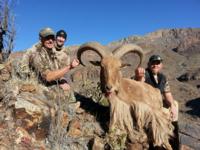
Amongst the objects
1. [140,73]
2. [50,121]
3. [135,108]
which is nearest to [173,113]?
[140,73]

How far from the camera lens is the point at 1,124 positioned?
20.0ft

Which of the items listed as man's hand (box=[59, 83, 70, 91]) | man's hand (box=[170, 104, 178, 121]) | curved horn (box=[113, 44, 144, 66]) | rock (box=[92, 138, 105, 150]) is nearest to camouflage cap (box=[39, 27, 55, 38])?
man's hand (box=[59, 83, 70, 91])

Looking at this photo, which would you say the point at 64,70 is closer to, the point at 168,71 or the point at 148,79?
the point at 148,79

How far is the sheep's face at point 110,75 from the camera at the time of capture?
7.64m

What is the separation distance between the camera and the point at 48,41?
A: 8.51m

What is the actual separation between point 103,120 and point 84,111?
394 millimetres

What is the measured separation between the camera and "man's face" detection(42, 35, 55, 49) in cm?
848

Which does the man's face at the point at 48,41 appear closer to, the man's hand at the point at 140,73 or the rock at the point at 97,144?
the man's hand at the point at 140,73

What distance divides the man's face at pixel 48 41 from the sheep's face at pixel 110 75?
115 centimetres

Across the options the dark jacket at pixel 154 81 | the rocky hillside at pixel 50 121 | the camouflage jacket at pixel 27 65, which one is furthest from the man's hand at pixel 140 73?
the camouflage jacket at pixel 27 65

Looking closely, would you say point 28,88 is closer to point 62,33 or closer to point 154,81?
point 62,33

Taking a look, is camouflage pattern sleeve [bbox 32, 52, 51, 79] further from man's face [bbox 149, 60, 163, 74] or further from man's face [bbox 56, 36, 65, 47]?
man's face [bbox 149, 60, 163, 74]

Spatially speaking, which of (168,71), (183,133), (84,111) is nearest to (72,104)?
(84,111)

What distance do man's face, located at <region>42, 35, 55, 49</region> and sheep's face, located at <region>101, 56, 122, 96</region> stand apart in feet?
3.78
